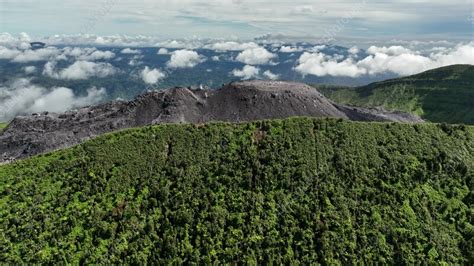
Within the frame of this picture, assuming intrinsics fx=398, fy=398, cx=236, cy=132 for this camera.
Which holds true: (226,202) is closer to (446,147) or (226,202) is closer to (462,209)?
(462,209)

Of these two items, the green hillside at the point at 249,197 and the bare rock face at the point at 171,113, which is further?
the bare rock face at the point at 171,113

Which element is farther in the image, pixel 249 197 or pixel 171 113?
pixel 171 113

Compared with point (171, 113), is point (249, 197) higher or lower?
lower

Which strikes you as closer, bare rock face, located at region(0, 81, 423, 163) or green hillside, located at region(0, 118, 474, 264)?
green hillside, located at region(0, 118, 474, 264)

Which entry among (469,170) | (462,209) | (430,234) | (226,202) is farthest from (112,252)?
(469,170)
